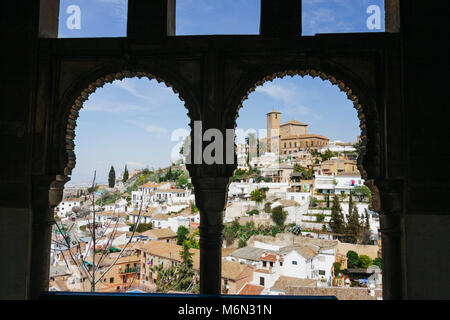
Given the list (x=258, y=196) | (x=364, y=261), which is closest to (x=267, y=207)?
(x=258, y=196)

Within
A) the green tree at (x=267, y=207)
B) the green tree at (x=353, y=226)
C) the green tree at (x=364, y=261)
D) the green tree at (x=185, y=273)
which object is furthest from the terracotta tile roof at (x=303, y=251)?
the green tree at (x=185, y=273)

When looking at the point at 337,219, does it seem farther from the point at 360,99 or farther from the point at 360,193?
the point at 360,99

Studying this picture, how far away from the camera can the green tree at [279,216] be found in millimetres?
11117

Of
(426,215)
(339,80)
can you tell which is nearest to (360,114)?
(339,80)

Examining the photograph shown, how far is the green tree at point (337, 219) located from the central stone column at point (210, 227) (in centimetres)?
865

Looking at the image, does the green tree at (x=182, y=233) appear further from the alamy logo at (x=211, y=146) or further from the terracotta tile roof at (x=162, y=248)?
the alamy logo at (x=211, y=146)

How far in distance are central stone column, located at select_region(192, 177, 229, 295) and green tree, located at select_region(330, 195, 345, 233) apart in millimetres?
8653

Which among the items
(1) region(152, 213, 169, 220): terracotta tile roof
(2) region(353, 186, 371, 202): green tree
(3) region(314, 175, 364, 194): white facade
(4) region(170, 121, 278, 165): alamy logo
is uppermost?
(4) region(170, 121, 278, 165): alamy logo

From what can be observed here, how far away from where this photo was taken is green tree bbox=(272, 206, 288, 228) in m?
11.1

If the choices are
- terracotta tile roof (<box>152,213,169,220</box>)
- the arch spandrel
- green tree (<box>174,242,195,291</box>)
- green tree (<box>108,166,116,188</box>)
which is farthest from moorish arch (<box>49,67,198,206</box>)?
terracotta tile roof (<box>152,213,169,220</box>)

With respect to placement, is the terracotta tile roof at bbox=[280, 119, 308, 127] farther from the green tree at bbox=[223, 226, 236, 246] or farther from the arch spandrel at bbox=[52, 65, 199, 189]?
the arch spandrel at bbox=[52, 65, 199, 189]

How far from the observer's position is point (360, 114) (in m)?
3.39
